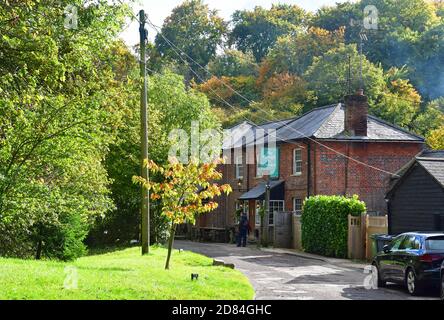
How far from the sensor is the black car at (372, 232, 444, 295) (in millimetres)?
16438

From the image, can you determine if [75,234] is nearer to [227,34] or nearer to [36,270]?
[36,270]

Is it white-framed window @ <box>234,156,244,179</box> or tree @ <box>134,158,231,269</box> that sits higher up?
white-framed window @ <box>234,156,244,179</box>

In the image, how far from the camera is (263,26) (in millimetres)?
79000

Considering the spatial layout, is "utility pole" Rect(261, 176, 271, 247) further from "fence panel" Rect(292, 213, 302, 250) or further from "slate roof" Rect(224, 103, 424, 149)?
"slate roof" Rect(224, 103, 424, 149)

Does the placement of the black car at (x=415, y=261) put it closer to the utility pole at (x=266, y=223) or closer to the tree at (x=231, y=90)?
the utility pole at (x=266, y=223)

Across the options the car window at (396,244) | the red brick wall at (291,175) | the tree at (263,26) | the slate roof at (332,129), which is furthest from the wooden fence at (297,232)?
the tree at (263,26)

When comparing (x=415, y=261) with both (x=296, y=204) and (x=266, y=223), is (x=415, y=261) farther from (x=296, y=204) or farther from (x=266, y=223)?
(x=296, y=204)

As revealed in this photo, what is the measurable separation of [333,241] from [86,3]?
15365 mm

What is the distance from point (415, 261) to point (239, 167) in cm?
3262

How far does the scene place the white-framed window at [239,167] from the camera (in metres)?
48.6

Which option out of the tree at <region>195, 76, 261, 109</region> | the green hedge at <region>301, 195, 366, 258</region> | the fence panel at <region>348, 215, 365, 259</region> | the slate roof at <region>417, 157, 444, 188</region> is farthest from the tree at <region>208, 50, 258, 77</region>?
the slate roof at <region>417, 157, 444, 188</region>
